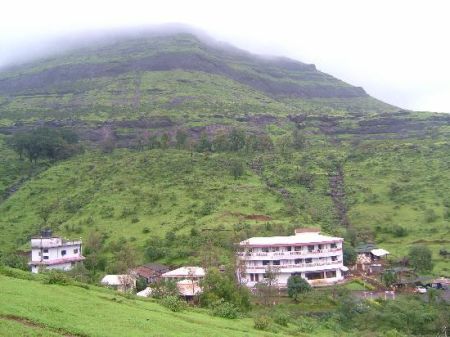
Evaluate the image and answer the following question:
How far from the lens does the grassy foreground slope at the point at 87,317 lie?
65.1 ft

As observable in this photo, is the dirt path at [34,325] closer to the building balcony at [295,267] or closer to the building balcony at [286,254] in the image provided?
the building balcony at [286,254]

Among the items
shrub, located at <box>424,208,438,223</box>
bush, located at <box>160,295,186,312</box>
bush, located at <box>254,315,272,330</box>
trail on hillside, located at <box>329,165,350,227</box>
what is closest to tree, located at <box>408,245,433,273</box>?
shrub, located at <box>424,208,438,223</box>

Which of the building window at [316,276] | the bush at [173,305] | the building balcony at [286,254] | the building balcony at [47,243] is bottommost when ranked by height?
the building window at [316,276]

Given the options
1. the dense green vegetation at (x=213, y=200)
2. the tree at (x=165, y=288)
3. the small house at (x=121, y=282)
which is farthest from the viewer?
the small house at (x=121, y=282)

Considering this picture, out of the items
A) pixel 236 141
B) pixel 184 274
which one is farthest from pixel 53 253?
pixel 236 141

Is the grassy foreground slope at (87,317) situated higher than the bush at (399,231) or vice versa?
the grassy foreground slope at (87,317)

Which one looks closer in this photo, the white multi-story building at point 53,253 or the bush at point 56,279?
the bush at point 56,279

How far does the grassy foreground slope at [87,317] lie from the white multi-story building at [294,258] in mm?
41603

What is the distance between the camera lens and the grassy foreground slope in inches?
781

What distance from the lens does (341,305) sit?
54.0 m

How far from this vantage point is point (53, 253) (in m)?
73.2

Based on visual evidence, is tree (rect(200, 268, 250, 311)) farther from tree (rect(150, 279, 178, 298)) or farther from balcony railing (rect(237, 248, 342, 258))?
balcony railing (rect(237, 248, 342, 258))

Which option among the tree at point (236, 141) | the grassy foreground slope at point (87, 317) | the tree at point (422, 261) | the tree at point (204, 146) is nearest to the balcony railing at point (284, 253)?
the tree at point (422, 261)

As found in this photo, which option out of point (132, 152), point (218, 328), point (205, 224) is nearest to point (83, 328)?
point (218, 328)
